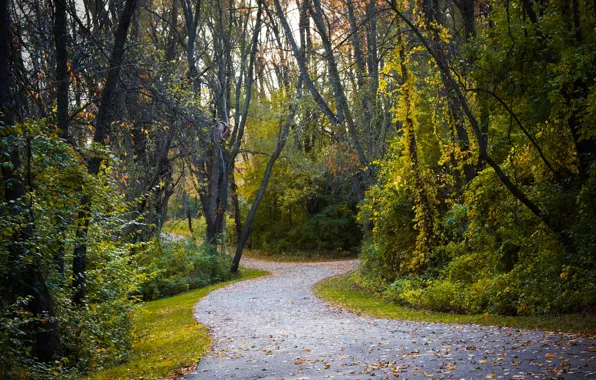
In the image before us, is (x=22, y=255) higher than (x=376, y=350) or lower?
higher

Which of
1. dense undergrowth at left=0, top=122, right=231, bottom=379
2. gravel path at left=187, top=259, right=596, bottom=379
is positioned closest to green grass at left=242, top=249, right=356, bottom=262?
gravel path at left=187, top=259, right=596, bottom=379

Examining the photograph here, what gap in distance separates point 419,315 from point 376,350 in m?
4.30

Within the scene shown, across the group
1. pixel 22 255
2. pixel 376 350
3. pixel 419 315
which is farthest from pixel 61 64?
pixel 419 315

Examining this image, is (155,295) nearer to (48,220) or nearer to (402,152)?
(402,152)

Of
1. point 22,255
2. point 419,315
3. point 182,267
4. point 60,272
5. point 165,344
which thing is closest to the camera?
point 22,255

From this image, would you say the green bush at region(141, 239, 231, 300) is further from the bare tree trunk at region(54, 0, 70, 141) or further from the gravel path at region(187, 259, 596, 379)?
the bare tree trunk at region(54, 0, 70, 141)

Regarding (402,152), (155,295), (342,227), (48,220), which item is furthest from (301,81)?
(48,220)

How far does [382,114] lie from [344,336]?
13.8 metres

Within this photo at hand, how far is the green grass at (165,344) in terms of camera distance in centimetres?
887

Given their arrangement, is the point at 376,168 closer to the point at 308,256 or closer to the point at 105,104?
the point at 105,104

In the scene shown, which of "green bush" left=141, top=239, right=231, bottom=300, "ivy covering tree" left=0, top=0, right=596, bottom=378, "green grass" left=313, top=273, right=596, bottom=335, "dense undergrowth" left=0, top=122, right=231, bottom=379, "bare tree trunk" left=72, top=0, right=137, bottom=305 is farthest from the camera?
"green bush" left=141, top=239, right=231, bottom=300

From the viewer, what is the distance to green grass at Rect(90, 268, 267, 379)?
8867mm

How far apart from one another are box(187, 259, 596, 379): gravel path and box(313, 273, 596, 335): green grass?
551 millimetres

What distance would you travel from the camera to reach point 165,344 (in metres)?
11.4
